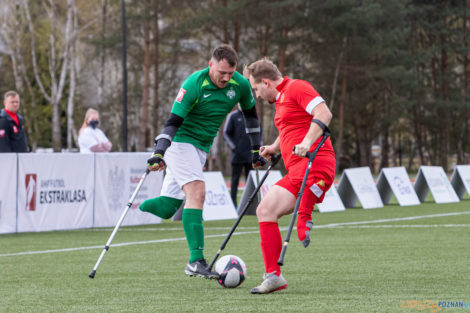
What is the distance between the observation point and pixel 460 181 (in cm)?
2359

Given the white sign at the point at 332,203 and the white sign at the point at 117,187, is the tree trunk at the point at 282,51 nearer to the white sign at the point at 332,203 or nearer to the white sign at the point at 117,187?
the white sign at the point at 332,203

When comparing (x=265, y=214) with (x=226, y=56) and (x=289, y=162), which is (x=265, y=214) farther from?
(x=226, y=56)

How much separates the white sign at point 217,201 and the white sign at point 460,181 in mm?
8520

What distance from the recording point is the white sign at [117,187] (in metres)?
15.2

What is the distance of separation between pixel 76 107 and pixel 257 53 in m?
15.6

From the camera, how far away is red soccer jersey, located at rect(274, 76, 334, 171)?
7.48 metres

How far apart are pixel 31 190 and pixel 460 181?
1330 cm

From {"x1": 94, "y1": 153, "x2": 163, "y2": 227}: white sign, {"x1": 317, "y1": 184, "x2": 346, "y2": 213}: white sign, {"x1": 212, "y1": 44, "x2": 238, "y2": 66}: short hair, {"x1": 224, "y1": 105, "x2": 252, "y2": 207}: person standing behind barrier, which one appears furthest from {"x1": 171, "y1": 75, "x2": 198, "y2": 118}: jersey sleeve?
{"x1": 317, "y1": 184, "x2": 346, "y2": 213}: white sign

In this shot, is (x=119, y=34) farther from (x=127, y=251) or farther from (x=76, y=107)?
(x=127, y=251)

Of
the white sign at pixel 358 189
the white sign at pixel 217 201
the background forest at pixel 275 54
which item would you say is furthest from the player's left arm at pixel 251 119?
the background forest at pixel 275 54

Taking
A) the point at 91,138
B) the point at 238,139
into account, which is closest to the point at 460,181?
the point at 238,139

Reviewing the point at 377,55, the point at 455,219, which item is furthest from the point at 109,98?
the point at 455,219

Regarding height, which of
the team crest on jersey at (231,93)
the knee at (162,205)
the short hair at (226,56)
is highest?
the short hair at (226,56)

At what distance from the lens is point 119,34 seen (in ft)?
143
